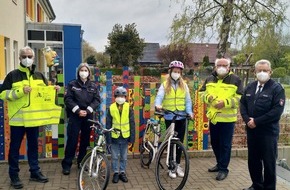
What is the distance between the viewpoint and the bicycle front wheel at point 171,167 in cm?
511

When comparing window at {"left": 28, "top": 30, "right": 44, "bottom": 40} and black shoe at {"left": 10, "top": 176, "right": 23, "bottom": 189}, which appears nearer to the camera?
black shoe at {"left": 10, "top": 176, "right": 23, "bottom": 189}

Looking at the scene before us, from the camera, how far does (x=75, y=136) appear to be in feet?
18.6

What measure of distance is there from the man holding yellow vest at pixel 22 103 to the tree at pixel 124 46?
39.6 meters

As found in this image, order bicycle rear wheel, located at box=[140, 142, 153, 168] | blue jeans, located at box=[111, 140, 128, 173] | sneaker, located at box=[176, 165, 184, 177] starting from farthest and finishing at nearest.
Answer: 1. bicycle rear wheel, located at box=[140, 142, 153, 168]
2. blue jeans, located at box=[111, 140, 128, 173]
3. sneaker, located at box=[176, 165, 184, 177]

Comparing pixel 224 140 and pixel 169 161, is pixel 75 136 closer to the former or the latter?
pixel 169 161

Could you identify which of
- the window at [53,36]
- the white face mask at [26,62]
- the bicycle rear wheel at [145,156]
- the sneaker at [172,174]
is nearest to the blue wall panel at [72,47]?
the window at [53,36]

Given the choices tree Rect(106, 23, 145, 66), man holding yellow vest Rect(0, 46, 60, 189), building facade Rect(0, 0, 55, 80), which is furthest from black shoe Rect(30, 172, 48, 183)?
tree Rect(106, 23, 145, 66)

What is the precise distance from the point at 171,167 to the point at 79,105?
5.75 ft

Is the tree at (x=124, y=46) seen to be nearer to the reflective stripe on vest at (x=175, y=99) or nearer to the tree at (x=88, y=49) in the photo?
the tree at (x=88, y=49)

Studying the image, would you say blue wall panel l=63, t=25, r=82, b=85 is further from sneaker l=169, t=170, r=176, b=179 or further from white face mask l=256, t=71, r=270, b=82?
white face mask l=256, t=71, r=270, b=82

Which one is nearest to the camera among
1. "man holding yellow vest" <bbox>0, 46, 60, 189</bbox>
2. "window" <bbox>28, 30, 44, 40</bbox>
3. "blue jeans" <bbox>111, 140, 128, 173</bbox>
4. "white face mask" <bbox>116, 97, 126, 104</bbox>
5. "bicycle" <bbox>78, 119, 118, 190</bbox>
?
"bicycle" <bbox>78, 119, 118, 190</bbox>

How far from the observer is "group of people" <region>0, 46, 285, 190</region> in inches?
185

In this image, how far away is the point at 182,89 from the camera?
18.3 feet

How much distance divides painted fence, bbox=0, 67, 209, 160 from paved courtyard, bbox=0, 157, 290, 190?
0.92ft
